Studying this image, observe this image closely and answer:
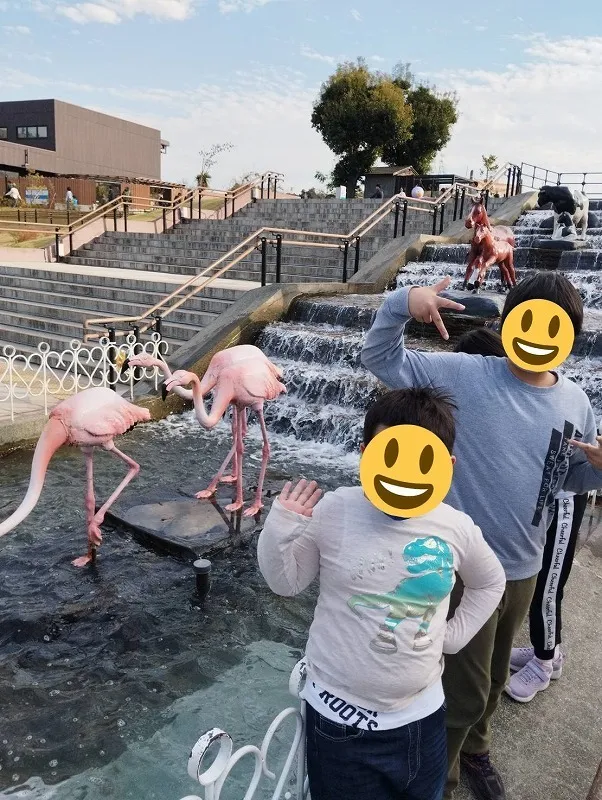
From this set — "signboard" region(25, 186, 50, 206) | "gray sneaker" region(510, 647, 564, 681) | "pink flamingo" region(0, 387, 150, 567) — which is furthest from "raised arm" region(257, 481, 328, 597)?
"signboard" region(25, 186, 50, 206)

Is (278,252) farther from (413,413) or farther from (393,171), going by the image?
(393,171)

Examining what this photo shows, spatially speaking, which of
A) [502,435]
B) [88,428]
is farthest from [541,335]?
[88,428]

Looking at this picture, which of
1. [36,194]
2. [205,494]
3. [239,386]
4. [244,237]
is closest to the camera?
[239,386]

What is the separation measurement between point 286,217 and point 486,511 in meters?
17.2

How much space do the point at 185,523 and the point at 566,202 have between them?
35.1ft

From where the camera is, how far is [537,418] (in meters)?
1.93

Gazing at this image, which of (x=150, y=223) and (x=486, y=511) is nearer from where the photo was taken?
(x=486, y=511)

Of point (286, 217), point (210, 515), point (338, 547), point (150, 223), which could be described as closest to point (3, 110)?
point (150, 223)

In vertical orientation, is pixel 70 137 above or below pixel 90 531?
above

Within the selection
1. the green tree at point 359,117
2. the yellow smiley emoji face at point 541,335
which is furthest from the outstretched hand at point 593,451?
the green tree at point 359,117

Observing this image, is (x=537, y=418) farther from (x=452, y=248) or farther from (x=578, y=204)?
(x=578, y=204)

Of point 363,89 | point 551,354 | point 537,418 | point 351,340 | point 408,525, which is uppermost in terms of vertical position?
point 363,89

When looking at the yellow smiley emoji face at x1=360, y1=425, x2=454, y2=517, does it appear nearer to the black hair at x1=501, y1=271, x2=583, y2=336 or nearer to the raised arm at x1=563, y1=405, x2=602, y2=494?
the black hair at x1=501, y1=271, x2=583, y2=336

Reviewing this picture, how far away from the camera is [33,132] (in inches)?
1705
